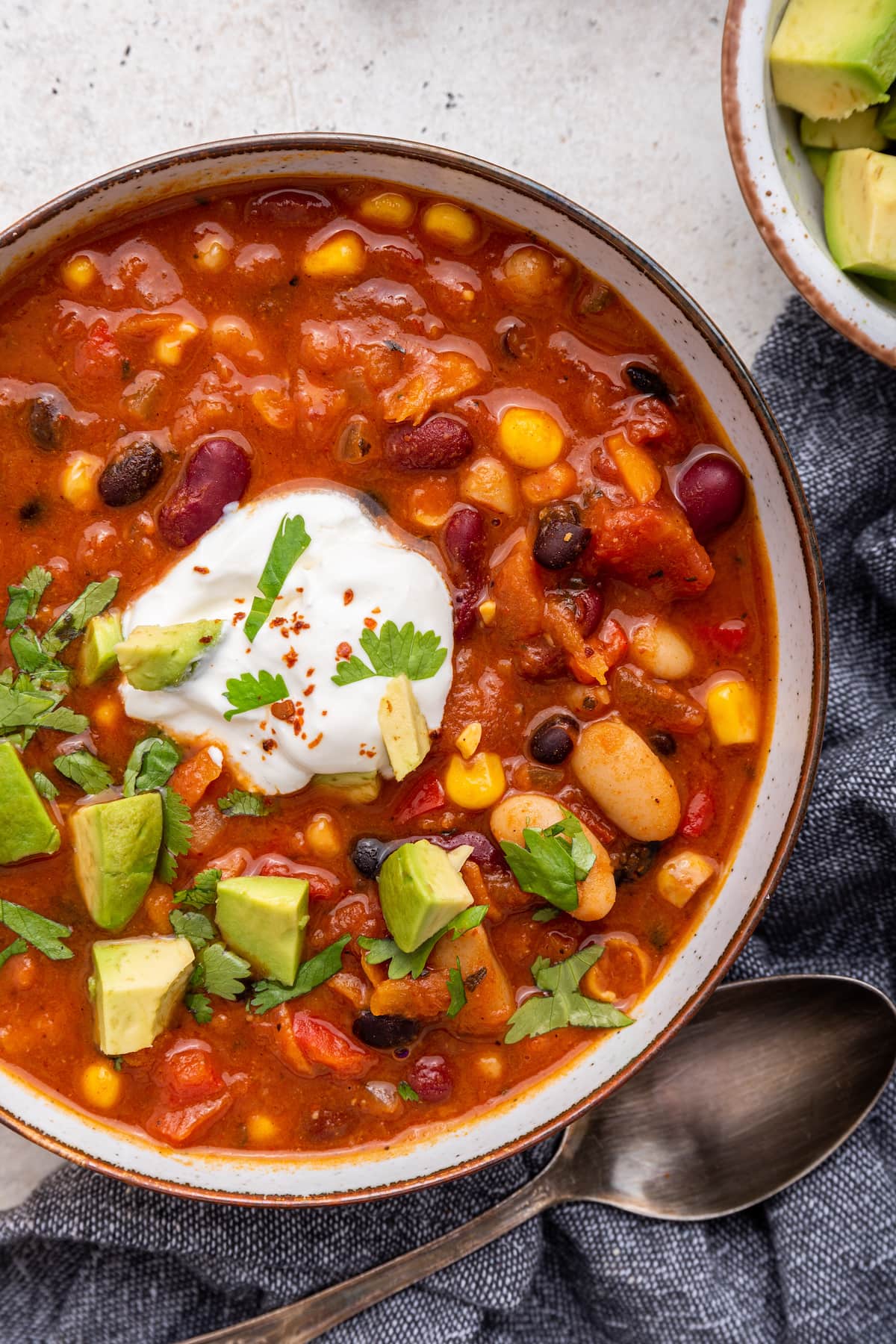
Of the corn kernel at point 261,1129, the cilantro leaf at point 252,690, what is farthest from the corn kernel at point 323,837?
the corn kernel at point 261,1129

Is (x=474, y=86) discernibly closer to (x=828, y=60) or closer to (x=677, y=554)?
(x=828, y=60)

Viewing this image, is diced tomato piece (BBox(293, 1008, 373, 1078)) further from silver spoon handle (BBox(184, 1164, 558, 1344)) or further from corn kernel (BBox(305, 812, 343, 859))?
silver spoon handle (BBox(184, 1164, 558, 1344))

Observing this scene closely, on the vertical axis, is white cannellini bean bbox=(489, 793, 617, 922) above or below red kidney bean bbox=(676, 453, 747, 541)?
below

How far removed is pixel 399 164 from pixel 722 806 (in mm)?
1943

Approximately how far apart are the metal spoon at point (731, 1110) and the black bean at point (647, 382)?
5.89ft

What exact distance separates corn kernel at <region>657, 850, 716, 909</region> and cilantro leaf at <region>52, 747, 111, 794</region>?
1586 mm

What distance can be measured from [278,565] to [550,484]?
2.47 ft

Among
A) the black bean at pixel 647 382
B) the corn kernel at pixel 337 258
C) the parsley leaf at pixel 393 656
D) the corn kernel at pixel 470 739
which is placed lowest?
the corn kernel at pixel 470 739

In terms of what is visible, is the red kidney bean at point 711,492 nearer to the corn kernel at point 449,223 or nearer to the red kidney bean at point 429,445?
the red kidney bean at point 429,445

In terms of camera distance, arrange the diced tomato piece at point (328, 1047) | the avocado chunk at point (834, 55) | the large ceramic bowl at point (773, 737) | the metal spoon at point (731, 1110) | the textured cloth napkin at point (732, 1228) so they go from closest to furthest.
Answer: the avocado chunk at point (834, 55)
the large ceramic bowl at point (773, 737)
the diced tomato piece at point (328, 1047)
the textured cloth napkin at point (732, 1228)
the metal spoon at point (731, 1110)

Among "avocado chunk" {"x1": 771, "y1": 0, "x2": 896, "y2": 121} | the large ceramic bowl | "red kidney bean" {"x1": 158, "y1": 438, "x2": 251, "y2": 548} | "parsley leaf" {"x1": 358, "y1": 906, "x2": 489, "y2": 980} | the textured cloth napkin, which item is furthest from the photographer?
the textured cloth napkin

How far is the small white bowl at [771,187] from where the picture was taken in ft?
9.37

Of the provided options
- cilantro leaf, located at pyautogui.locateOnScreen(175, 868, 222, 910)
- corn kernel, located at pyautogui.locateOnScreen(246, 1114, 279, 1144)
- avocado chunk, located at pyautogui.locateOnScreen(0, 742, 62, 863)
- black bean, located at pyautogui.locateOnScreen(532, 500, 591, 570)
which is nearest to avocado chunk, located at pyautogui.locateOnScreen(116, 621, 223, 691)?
avocado chunk, located at pyautogui.locateOnScreen(0, 742, 62, 863)

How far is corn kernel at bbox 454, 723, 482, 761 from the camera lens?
318cm
